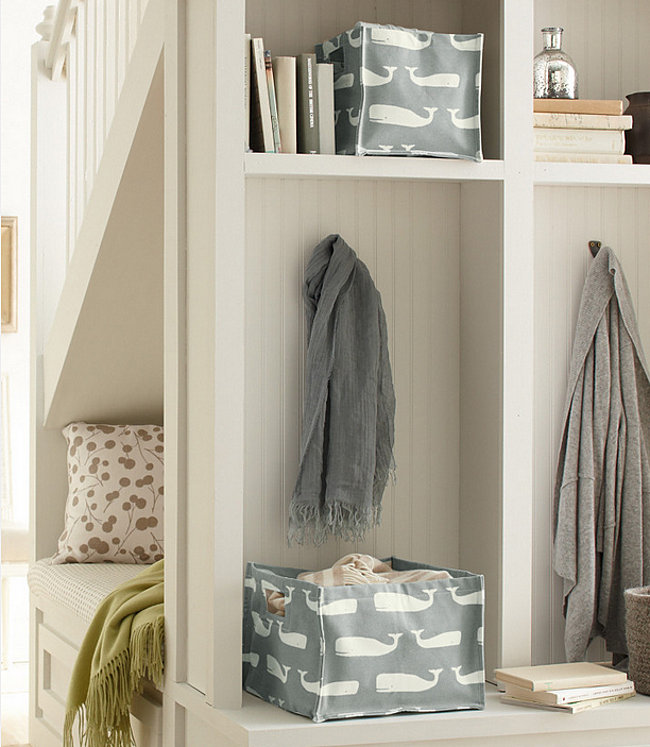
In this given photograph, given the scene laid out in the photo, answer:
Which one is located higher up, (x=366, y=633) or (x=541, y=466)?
(x=541, y=466)

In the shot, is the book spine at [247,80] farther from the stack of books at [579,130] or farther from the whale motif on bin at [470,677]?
the whale motif on bin at [470,677]

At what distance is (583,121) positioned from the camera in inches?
89.0

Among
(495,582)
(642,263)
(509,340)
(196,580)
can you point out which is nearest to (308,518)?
(196,580)

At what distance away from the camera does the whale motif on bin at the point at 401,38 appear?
2086 millimetres

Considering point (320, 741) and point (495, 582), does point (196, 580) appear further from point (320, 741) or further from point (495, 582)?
point (495, 582)

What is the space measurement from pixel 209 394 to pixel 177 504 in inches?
10.5

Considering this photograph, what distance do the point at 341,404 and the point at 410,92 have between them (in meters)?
0.64

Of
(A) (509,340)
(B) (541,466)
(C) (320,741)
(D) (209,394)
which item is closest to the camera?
(C) (320,741)

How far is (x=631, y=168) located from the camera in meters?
2.24

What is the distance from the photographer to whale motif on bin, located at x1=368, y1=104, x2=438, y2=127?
82.5 inches

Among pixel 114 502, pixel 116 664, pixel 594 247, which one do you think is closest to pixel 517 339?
pixel 594 247

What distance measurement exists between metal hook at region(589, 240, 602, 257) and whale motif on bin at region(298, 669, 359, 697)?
1.07 m

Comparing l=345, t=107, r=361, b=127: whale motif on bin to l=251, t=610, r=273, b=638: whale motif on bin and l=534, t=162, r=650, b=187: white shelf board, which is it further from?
l=251, t=610, r=273, b=638: whale motif on bin

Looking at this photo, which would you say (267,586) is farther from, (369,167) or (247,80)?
(247,80)
